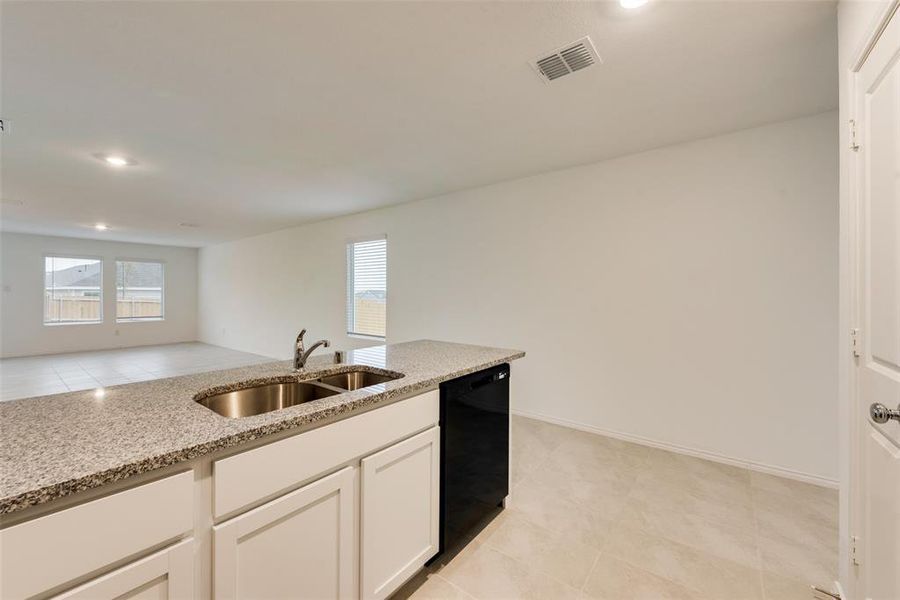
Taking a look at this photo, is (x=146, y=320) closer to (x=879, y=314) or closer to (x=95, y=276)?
(x=95, y=276)

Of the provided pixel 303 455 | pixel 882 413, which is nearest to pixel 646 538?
pixel 882 413

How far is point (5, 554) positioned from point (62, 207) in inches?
261

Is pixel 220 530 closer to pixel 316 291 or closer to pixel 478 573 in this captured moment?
pixel 478 573

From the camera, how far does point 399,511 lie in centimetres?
153

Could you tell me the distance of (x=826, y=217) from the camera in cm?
254

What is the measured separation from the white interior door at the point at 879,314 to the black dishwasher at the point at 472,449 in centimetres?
146

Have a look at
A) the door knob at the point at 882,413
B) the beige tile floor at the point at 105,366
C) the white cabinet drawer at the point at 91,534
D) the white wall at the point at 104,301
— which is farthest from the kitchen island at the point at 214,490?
the white wall at the point at 104,301

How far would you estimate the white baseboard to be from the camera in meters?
2.60

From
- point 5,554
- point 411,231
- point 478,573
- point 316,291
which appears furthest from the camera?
point 316,291

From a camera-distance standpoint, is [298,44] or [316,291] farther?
[316,291]

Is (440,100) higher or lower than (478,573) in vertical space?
higher

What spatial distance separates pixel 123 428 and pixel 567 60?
8.18ft

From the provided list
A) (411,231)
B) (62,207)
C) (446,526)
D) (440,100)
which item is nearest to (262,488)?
(446,526)

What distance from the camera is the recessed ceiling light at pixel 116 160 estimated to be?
3.29 meters
